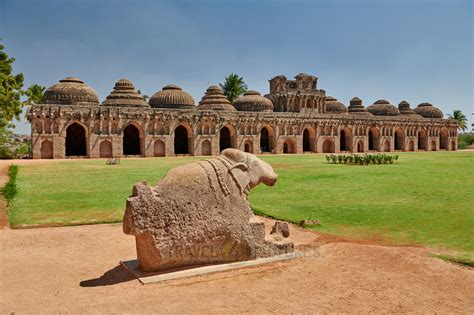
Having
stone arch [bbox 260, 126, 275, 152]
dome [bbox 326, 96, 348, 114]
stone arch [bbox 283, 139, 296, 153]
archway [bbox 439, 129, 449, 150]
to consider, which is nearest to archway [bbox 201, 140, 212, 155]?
stone arch [bbox 260, 126, 275, 152]

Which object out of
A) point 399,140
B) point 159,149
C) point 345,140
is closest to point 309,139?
point 345,140

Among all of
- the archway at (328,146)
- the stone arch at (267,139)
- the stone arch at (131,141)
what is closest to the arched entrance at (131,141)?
the stone arch at (131,141)

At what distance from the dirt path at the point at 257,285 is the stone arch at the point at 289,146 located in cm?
5041

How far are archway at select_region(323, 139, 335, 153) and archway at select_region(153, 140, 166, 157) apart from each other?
26326mm

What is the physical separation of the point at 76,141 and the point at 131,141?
6.75 metres

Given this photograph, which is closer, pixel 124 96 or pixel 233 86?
pixel 124 96

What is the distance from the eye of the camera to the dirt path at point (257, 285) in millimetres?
5500

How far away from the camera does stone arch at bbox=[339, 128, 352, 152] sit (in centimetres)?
6450

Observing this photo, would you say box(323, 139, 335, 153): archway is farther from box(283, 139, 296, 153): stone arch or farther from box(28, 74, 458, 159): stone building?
box(283, 139, 296, 153): stone arch

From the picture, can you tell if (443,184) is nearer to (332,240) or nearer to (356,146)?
(332,240)

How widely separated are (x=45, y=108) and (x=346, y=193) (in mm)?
36459

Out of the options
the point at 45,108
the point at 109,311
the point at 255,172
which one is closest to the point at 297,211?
the point at 255,172

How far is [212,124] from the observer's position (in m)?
51.6

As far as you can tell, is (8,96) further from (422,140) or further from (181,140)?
(422,140)
